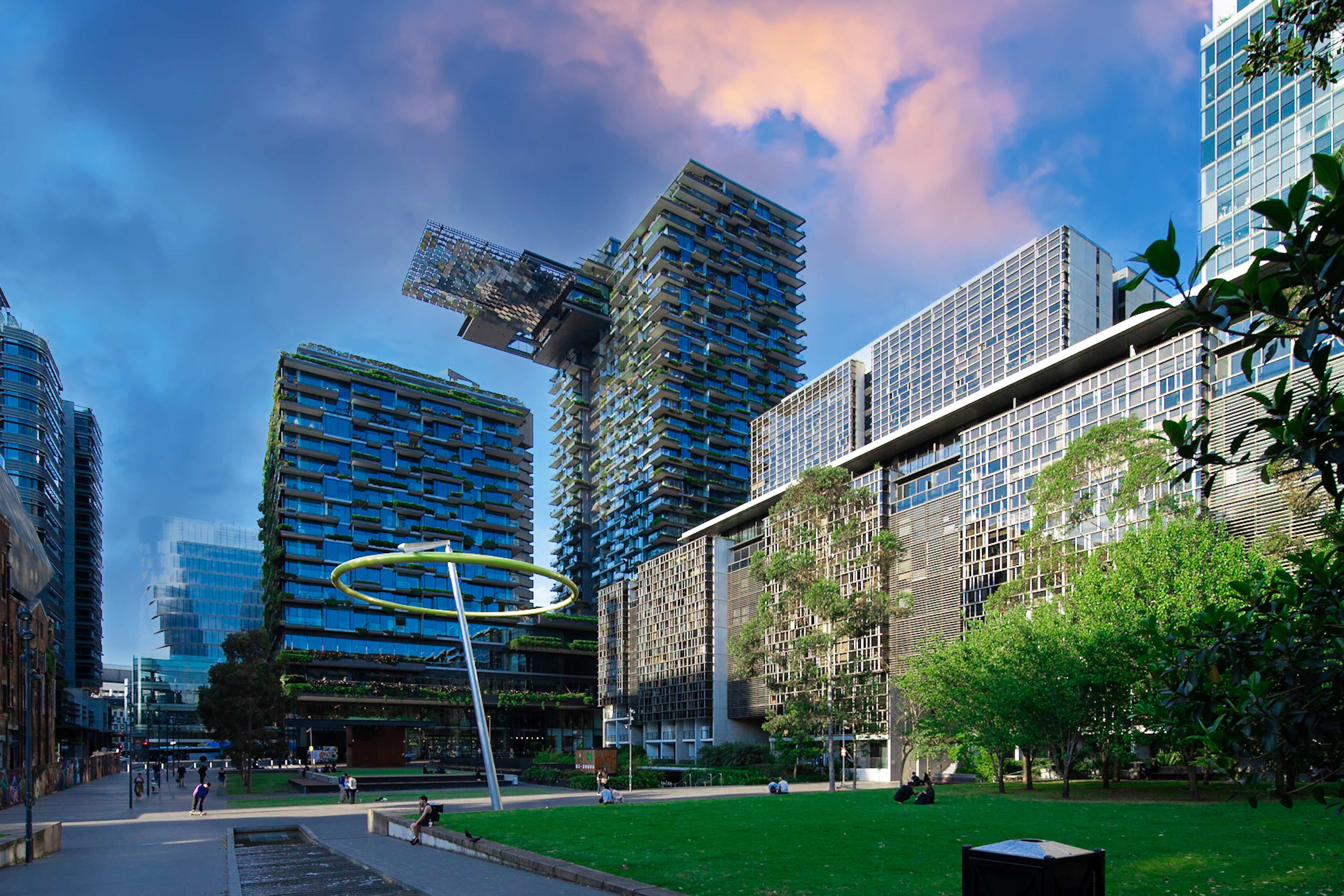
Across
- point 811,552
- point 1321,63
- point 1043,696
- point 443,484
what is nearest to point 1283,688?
point 1321,63

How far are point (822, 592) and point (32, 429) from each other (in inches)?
4151

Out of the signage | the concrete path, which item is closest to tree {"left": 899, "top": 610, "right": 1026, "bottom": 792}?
the concrete path

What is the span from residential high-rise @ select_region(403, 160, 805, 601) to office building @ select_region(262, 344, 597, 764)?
1688cm

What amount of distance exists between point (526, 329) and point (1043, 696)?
137745mm

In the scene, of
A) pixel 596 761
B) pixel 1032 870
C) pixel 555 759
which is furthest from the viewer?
pixel 555 759

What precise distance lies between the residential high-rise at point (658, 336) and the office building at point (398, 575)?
1688cm

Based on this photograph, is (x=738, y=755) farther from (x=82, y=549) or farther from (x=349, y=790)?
(x=82, y=549)

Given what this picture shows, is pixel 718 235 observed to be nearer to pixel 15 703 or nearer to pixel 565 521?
pixel 565 521

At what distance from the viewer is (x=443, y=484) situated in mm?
133250

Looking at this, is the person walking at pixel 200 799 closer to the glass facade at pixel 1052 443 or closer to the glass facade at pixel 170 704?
the glass facade at pixel 1052 443

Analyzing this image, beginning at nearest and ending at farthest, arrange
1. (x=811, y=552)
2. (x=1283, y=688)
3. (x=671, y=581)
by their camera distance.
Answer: (x=1283, y=688)
(x=811, y=552)
(x=671, y=581)

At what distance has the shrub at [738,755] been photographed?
7288cm

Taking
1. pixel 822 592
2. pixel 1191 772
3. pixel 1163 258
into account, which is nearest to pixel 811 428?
pixel 822 592

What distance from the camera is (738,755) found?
73.0 metres
